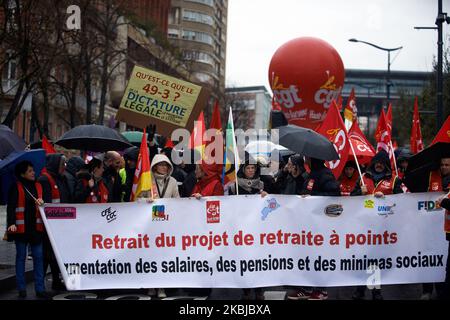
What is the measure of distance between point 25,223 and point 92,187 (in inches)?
37.0

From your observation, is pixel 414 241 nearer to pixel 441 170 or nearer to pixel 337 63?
pixel 441 170

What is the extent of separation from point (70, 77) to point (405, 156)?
19742 millimetres

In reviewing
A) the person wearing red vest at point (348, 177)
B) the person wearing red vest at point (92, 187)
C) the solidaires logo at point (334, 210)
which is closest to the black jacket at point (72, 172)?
the person wearing red vest at point (92, 187)

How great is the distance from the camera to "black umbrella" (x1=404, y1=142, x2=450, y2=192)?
793 centimetres

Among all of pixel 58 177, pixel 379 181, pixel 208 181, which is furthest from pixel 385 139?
pixel 58 177

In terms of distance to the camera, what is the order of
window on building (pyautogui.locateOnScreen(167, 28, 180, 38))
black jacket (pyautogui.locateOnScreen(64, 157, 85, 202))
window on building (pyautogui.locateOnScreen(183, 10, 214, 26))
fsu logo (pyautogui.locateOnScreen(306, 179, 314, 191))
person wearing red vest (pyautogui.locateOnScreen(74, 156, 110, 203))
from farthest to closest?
window on building (pyautogui.locateOnScreen(183, 10, 214, 26))
window on building (pyautogui.locateOnScreen(167, 28, 180, 38))
black jacket (pyautogui.locateOnScreen(64, 157, 85, 202))
person wearing red vest (pyautogui.locateOnScreen(74, 156, 110, 203))
fsu logo (pyautogui.locateOnScreen(306, 179, 314, 191))

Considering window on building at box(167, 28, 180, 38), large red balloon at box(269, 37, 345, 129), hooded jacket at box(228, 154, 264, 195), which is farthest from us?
window on building at box(167, 28, 180, 38)

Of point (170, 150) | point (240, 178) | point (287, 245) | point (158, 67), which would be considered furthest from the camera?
point (158, 67)

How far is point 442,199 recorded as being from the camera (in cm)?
723

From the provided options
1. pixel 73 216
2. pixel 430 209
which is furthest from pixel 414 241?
pixel 73 216

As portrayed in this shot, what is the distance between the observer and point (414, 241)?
7859mm

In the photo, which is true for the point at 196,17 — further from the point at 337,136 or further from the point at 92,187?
the point at 92,187

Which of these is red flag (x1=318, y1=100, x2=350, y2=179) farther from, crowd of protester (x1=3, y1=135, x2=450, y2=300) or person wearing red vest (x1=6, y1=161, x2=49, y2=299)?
person wearing red vest (x1=6, y1=161, x2=49, y2=299)

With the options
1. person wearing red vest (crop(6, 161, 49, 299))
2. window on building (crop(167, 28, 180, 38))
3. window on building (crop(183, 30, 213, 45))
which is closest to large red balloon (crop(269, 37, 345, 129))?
person wearing red vest (crop(6, 161, 49, 299))
